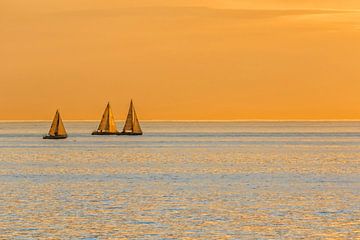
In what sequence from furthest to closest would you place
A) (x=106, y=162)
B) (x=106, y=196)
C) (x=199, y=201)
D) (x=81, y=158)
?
(x=81, y=158)
(x=106, y=162)
(x=106, y=196)
(x=199, y=201)

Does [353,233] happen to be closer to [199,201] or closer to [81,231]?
[81,231]

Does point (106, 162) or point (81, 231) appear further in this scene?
point (106, 162)

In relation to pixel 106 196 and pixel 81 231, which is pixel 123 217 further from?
pixel 106 196

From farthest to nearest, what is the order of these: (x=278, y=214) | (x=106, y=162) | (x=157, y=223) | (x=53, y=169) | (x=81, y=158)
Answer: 1. (x=81, y=158)
2. (x=106, y=162)
3. (x=53, y=169)
4. (x=278, y=214)
5. (x=157, y=223)

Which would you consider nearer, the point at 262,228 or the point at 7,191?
the point at 262,228

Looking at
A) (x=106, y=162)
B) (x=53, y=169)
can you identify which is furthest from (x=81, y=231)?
(x=106, y=162)

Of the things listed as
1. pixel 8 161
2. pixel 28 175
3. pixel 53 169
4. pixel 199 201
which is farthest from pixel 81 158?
pixel 199 201

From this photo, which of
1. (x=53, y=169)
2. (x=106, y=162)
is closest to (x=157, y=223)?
(x=53, y=169)

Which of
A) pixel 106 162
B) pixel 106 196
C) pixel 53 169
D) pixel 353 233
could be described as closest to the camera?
pixel 353 233

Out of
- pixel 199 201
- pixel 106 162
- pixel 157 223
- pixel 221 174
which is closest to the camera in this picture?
pixel 157 223

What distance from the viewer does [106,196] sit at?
76625 mm

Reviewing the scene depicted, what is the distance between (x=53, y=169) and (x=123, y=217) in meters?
58.9

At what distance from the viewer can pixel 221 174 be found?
344 ft

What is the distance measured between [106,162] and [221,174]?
34996 mm
